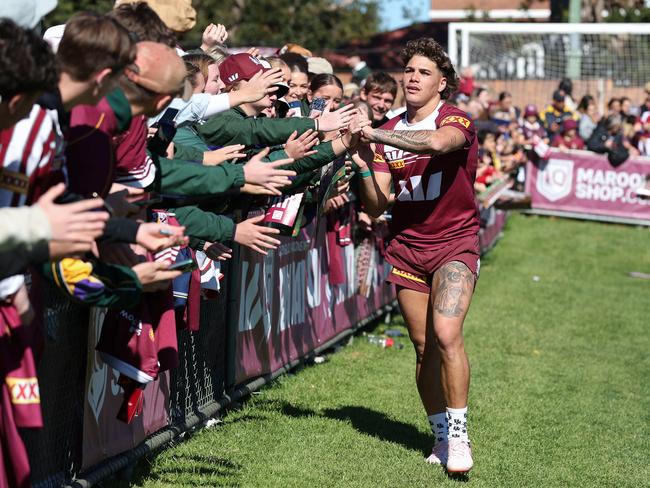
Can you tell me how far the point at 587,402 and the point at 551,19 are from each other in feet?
101

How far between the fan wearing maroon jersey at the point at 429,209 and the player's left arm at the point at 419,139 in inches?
6.3

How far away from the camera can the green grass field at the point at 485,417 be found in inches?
241

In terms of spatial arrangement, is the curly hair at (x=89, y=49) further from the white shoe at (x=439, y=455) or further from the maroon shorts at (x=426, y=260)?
the white shoe at (x=439, y=455)

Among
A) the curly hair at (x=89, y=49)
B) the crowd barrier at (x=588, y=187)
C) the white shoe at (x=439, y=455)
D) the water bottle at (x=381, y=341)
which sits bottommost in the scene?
the crowd barrier at (x=588, y=187)

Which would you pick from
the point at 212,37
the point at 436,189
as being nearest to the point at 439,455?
the point at 436,189

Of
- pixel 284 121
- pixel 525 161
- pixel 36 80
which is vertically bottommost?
pixel 525 161

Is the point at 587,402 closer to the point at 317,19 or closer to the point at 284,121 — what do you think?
the point at 284,121

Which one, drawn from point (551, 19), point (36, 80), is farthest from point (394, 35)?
point (36, 80)

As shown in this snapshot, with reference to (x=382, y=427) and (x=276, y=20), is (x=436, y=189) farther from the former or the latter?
(x=276, y=20)

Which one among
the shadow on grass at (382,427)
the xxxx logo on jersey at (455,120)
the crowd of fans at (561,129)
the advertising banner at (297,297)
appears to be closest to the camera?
the xxxx logo on jersey at (455,120)

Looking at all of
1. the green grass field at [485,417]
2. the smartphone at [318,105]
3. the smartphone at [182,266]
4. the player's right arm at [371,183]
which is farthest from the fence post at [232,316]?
the smartphone at [182,266]

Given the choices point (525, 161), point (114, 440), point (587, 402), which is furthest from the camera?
point (525, 161)

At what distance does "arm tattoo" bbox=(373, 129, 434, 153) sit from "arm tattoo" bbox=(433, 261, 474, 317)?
771 millimetres

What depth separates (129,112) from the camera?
4121 mm
